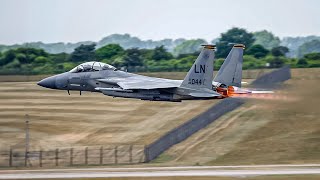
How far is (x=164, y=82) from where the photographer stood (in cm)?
7206

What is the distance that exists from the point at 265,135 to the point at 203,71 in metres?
15.9

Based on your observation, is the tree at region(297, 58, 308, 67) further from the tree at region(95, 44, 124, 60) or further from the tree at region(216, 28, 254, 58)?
the tree at region(95, 44, 124, 60)

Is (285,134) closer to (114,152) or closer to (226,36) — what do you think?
(114,152)

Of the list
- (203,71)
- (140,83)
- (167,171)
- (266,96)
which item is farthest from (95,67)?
(266,96)

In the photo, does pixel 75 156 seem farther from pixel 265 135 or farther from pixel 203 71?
pixel 265 135

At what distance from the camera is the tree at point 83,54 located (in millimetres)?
134950

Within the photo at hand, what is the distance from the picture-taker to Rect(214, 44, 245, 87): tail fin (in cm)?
7412

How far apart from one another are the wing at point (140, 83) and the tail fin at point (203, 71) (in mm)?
2037

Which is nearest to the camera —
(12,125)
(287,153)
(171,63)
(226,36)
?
(287,153)

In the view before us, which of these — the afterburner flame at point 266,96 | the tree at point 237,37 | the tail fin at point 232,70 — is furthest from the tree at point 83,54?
the afterburner flame at point 266,96

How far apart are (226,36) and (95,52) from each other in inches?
1387

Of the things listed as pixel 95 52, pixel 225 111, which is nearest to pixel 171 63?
pixel 95 52

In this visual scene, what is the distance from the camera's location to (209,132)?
83.9 m

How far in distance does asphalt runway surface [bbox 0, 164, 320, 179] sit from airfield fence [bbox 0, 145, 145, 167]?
20.0 feet
